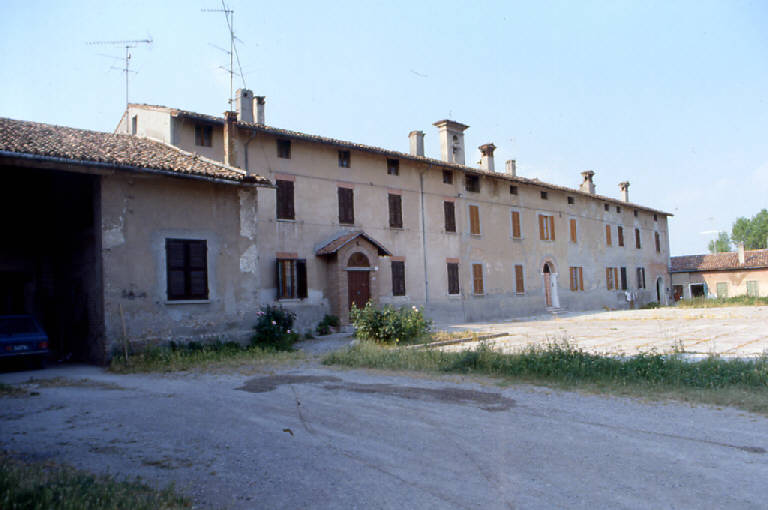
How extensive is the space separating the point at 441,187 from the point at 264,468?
20.9m

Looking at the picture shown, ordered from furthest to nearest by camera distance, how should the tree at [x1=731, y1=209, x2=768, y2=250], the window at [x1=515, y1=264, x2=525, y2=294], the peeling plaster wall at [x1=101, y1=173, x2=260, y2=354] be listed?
the tree at [x1=731, y1=209, x2=768, y2=250], the window at [x1=515, y1=264, x2=525, y2=294], the peeling plaster wall at [x1=101, y1=173, x2=260, y2=354]

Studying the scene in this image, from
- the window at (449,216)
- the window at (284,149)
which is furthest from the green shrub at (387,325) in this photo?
the window at (449,216)

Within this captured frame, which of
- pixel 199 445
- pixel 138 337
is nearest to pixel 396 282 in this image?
pixel 138 337

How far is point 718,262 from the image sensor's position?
44.0 m

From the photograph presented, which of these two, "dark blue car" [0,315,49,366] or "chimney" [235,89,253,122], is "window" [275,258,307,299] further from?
"dark blue car" [0,315,49,366]

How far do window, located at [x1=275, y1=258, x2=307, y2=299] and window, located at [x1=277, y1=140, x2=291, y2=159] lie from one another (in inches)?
139

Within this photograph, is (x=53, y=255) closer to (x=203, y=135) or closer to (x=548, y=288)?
(x=203, y=135)

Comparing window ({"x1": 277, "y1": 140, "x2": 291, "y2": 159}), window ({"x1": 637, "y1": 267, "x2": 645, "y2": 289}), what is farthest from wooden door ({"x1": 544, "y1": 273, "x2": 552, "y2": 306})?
window ({"x1": 277, "y1": 140, "x2": 291, "y2": 159})

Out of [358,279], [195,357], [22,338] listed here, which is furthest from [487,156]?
[22,338]

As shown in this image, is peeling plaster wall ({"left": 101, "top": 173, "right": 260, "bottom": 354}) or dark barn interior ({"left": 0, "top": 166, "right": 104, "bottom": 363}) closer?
peeling plaster wall ({"left": 101, "top": 173, "right": 260, "bottom": 354})

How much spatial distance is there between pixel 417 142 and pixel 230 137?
11.1 meters

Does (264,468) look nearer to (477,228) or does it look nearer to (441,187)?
(441,187)

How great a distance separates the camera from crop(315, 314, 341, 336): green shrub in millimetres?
18516

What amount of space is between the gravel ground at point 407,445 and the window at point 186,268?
5.02 metres
